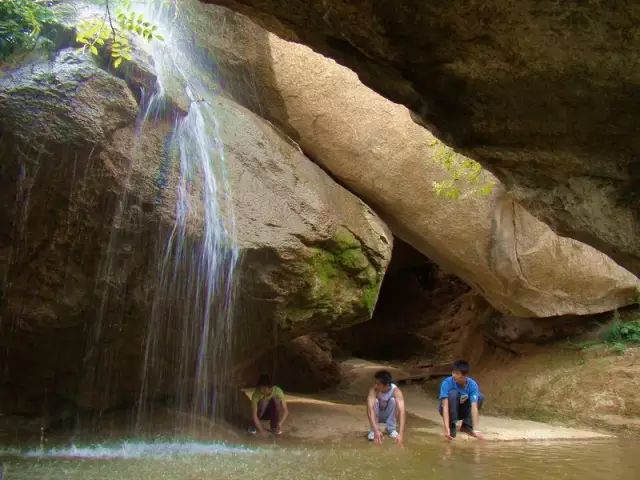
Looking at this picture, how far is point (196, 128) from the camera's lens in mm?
7648

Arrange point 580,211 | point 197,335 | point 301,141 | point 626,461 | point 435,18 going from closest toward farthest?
point 435,18 < point 580,211 < point 626,461 < point 197,335 < point 301,141

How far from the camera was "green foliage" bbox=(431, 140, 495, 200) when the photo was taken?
27.7ft

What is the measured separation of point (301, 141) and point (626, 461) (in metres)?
6.31

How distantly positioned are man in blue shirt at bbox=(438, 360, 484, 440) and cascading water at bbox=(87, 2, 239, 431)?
294 centimetres

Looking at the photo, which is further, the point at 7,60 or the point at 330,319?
the point at 330,319

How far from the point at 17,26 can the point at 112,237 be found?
248cm

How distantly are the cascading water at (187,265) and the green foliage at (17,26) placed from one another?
1346mm

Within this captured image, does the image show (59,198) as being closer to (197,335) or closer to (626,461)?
(197,335)

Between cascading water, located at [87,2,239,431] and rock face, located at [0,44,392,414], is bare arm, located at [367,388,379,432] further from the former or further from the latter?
cascading water, located at [87,2,239,431]

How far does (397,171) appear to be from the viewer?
9828mm

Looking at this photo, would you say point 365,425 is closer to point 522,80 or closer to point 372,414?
point 372,414

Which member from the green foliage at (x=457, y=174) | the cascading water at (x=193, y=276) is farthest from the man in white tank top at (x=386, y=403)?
the green foliage at (x=457, y=174)

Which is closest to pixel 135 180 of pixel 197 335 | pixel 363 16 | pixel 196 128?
pixel 196 128

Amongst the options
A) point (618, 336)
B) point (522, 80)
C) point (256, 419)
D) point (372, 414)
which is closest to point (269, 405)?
point (256, 419)
